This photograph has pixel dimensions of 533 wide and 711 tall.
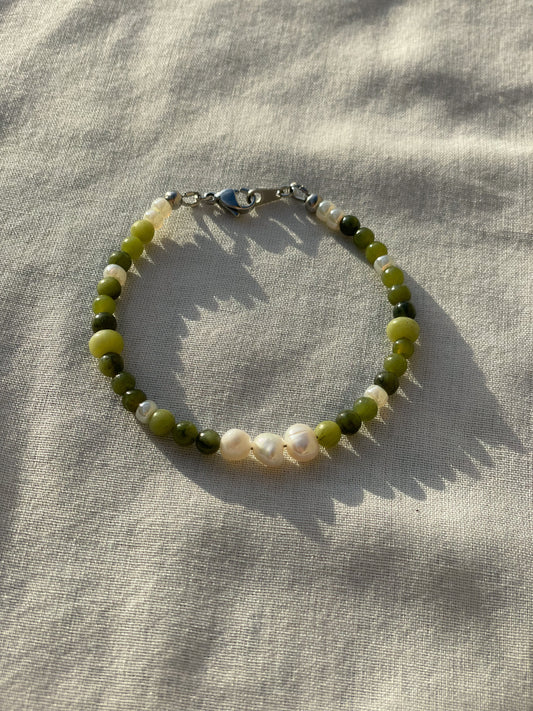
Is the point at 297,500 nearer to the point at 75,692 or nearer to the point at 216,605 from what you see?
the point at 216,605

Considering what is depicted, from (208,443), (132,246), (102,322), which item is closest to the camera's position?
(208,443)

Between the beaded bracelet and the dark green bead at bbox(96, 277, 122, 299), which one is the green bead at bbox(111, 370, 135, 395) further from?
the dark green bead at bbox(96, 277, 122, 299)

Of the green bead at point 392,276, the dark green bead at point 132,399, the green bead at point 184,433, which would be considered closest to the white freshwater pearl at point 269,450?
the green bead at point 184,433

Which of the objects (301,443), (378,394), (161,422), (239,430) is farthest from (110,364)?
(378,394)

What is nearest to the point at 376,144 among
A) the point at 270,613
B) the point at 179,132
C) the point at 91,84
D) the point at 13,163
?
the point at 179,132

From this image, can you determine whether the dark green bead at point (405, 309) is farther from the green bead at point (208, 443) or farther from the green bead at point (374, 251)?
the green bead at point (208, 443)

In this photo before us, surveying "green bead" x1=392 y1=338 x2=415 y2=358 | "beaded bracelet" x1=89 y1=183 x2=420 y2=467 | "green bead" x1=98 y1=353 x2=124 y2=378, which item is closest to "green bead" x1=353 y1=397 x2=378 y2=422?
"beaded bracelet" x1=89 y1=183 x2=420 y2=467

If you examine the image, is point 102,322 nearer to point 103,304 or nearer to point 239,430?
point 103,304
